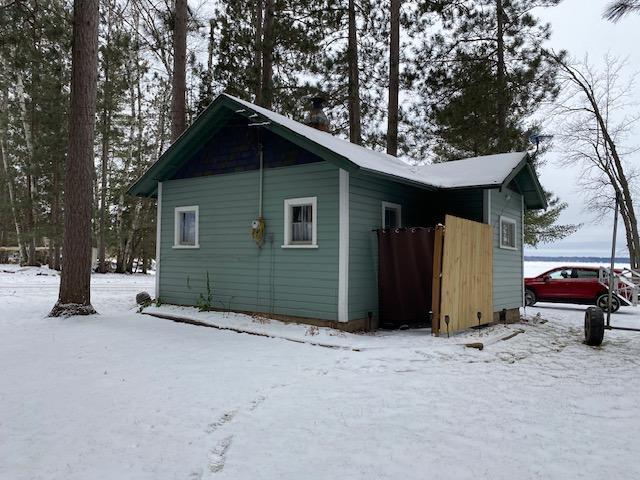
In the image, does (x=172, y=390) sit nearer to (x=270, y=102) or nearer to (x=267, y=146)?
(x=267, y=146)

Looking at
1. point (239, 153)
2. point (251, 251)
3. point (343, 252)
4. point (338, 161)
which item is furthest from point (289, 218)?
point (239, 153)

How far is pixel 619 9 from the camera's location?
273 inches

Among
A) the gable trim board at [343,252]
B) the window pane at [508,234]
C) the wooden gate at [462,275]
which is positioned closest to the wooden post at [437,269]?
the wooden gate at [462,275]

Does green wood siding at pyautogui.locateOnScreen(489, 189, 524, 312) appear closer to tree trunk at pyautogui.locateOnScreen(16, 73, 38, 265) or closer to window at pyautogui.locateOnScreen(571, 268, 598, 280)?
window at pyautogui.locateOnScreen(571, 268, 598, 280)

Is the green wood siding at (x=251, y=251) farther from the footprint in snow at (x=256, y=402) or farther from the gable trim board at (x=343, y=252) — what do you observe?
the footprint in snow at (x=256, y=402)

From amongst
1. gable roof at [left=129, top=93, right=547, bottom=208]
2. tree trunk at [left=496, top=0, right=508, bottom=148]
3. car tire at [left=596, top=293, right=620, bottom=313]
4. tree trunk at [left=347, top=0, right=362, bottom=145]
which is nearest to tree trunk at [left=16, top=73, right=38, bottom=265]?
gable roof at [left=129, top=93, right=547, bottom=208]

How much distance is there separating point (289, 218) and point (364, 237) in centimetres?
162

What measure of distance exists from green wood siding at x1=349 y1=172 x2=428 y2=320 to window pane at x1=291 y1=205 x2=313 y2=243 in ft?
3.13

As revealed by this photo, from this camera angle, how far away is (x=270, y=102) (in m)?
16.8

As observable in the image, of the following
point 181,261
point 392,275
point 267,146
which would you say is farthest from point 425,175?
point 181,261

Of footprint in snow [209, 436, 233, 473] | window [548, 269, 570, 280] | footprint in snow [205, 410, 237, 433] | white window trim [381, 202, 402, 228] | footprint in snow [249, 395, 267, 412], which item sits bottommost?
footprint in snow [209, 436, 233, 473]

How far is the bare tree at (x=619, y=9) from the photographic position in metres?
6.86

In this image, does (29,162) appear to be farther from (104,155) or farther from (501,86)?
(501,86)

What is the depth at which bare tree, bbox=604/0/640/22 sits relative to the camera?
6859 mm
